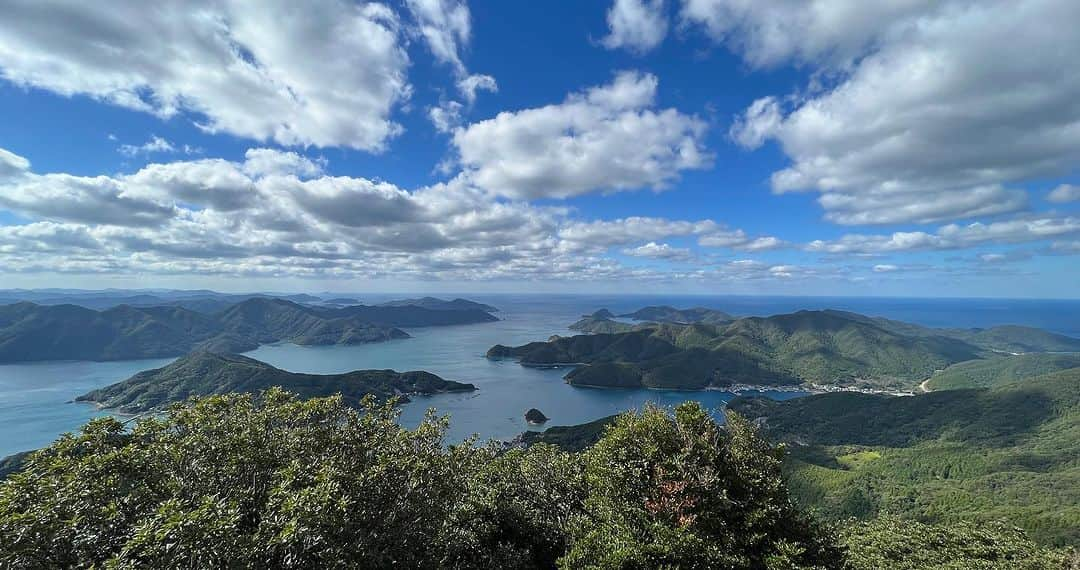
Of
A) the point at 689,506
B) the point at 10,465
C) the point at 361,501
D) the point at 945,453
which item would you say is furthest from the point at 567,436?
the point at 10,465

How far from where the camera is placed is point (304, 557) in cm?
809

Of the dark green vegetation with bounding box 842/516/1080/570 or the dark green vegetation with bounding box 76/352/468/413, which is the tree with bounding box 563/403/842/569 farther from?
the dark green vegetation with bounding box 76/352/468/413

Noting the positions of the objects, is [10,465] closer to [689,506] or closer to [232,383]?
[232,383]

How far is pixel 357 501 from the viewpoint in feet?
32.1

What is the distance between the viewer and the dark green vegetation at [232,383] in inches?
5143

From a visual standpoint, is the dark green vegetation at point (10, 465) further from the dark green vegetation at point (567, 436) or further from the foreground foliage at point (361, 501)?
the foreground foliage at point (361, 501)

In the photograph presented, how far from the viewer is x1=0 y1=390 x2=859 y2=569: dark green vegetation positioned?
24.2 ft

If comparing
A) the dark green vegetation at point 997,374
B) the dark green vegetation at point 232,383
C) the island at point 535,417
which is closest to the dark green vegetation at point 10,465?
the dark green vegetation at point 232,383

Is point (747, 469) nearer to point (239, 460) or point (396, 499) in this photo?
point (396, 499)

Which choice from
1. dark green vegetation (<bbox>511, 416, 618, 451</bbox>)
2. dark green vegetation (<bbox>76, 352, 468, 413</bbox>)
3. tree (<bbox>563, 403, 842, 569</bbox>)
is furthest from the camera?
dark green vegetation (<bbox>76, 352, 468, 413</bbox>)

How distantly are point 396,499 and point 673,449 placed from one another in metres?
7.81

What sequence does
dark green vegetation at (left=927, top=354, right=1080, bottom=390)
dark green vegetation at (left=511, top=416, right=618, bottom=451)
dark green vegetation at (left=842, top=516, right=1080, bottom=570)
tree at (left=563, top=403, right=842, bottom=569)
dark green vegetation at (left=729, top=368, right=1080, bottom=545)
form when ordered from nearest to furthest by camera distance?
tree at (left=563, top=403, right=842, bottom=569) → dark green vegetation at (left=842, top=516, right=1080, bottom=570) → dark green vegetation at (left=729, top=368, right=1080, bottom=545) → dark green vegetation at (left=511, top=416, right=618, bottom=451) → dark green vegetation at (left=927, top=354, right=1080, bottom=390)

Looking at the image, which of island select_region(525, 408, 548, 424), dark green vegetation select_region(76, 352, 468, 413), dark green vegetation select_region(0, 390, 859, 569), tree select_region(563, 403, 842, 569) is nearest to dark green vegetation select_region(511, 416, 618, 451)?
island select_region(525, 408, 548, 424)

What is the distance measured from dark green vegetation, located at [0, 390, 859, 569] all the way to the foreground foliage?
0.04m
